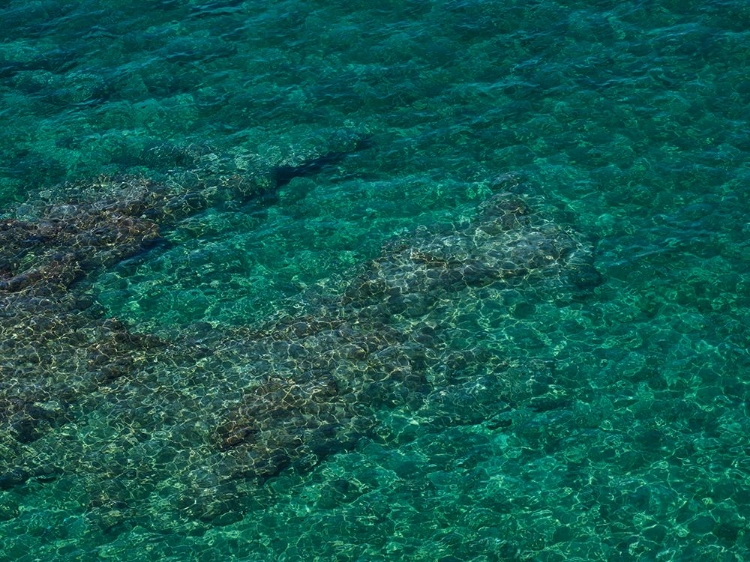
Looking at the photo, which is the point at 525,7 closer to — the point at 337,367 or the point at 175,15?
the point at 175,15

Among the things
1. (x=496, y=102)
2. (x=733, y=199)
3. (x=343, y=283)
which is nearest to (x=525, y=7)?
(x=496, y=102)

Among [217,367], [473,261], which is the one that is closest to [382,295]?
[473,261]

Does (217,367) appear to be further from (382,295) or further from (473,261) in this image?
(473,261)

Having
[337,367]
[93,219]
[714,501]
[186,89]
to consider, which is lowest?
[714,501]

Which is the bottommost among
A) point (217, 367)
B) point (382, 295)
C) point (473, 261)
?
point (217, 367)

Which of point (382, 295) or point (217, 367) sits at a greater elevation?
point (382, 295)
